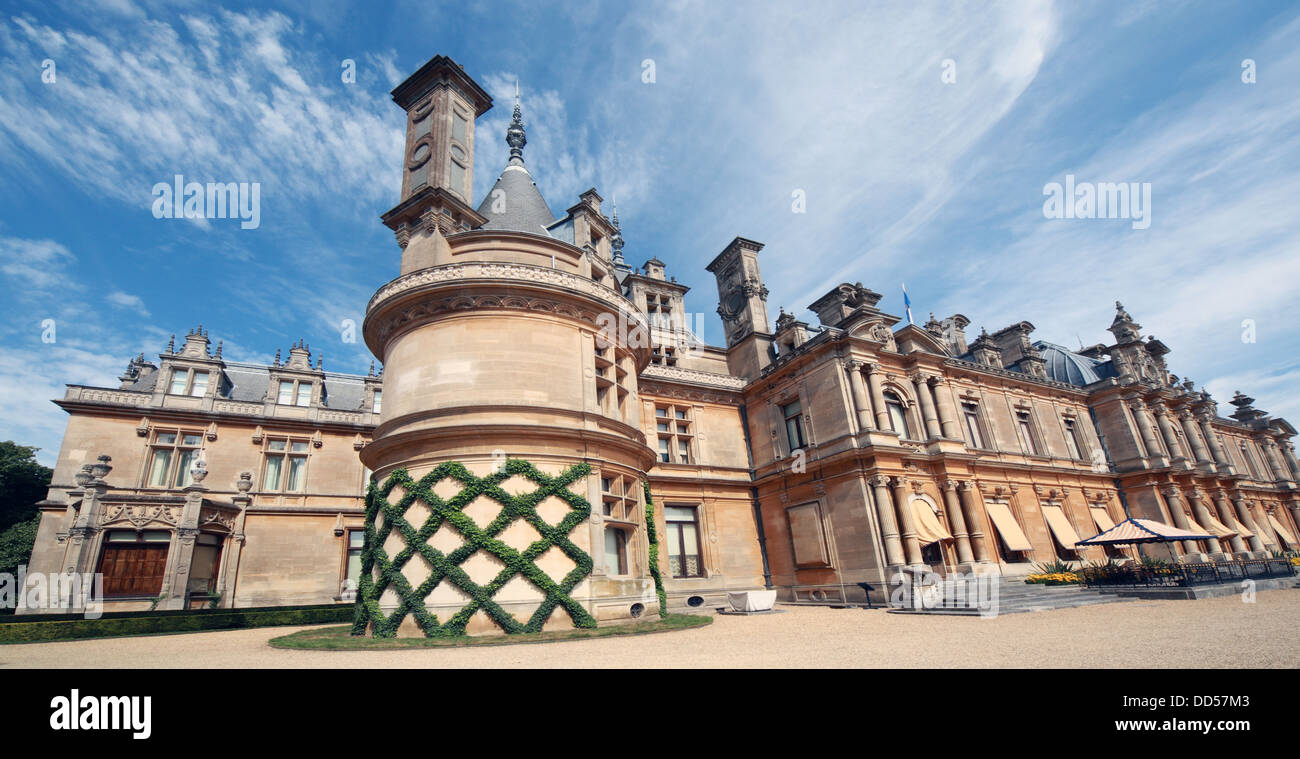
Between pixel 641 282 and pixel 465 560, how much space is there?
18.6m

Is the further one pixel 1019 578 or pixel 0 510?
pixel 0 510

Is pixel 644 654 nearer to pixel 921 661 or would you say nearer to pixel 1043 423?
pixel 921 661

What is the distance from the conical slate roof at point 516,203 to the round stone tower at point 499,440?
1.21ft

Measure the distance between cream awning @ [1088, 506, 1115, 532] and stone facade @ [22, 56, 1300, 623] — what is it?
0.14m

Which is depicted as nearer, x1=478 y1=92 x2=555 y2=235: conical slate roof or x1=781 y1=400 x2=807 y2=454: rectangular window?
x1=478 y1=92 x2=555 y2=235: conical slate roof

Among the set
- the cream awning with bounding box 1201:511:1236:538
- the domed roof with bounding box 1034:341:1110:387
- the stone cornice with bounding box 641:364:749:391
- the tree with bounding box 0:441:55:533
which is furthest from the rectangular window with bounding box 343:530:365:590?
the cream awning with bounding box 1201:511:1236:538

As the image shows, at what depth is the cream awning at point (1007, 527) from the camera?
2338 cm

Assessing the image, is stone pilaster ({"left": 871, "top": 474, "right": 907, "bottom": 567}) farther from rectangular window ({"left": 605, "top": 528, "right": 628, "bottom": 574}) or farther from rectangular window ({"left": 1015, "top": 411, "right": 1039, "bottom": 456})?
rectangular window ({"left": 1015, "top": 411, "right": 1039, "bottom": 456})

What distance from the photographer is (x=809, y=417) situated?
2352 centimetres

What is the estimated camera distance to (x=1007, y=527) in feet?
78.1

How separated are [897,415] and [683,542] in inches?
417

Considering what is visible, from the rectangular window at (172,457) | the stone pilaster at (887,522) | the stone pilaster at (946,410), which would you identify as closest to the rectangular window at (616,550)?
the stone pilaster at (887,522)

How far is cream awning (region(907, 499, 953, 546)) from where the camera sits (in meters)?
20.9
